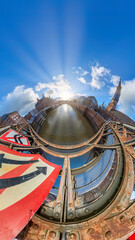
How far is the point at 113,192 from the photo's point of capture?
1.97 metres

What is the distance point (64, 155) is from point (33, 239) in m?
1.81

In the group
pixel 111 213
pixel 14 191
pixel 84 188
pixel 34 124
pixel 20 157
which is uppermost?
pixel 34 124

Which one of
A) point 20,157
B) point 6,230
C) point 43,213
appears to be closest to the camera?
point 6,230

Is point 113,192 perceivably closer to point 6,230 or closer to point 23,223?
point 23,223

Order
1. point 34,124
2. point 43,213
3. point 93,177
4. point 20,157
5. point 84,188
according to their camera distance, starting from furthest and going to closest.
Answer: point 34,124, point 93,177, point 84,188, point 20,157, point 43,213

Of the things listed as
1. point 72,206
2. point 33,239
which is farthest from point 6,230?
point 72,206

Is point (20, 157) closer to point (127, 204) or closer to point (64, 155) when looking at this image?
point (64, 155)

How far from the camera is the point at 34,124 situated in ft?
25.6

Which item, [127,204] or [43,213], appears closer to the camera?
[127,204]

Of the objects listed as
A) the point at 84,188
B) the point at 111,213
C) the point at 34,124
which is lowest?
the point at 84,188

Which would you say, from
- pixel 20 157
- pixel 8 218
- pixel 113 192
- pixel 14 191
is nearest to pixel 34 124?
pixel 20 157

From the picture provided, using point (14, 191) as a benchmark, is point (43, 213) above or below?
below

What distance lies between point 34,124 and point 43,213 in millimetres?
6993

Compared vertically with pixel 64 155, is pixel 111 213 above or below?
below
